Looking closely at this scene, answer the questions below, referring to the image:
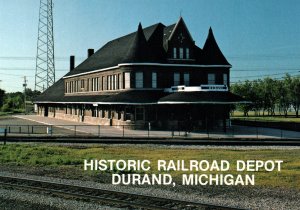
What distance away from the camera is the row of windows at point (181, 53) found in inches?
1943

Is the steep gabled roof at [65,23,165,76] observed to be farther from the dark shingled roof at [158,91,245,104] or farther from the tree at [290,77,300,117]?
the tree at [290,77,300,117]

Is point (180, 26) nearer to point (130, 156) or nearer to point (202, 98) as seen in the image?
point (202, 98)

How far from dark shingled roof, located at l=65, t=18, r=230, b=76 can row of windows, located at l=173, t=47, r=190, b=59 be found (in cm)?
128

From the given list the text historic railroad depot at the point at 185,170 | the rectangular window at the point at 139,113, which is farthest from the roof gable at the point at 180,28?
the text historic railroad depot at the point at 185,170

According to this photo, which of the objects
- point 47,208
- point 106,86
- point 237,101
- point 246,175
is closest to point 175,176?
point 246,175

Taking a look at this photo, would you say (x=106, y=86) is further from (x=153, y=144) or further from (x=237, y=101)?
(x=153, y=144)

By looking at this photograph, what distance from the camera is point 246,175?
744 inches

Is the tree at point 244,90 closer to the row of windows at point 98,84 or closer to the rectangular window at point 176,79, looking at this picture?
the row of windows at point 98,84

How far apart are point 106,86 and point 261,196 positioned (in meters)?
41.5

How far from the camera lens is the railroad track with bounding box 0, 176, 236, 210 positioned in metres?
12.7

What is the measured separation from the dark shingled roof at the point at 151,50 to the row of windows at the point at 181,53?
128cm

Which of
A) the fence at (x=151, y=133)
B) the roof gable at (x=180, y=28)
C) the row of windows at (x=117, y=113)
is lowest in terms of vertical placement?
the fence at (x=151, y=133)

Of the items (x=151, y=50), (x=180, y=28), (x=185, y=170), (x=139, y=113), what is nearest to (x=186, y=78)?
(x=151, y=50)

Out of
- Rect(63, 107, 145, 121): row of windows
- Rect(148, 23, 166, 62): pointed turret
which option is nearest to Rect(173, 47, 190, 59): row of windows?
Rect(148, 23, 166, 62): pointed turret
